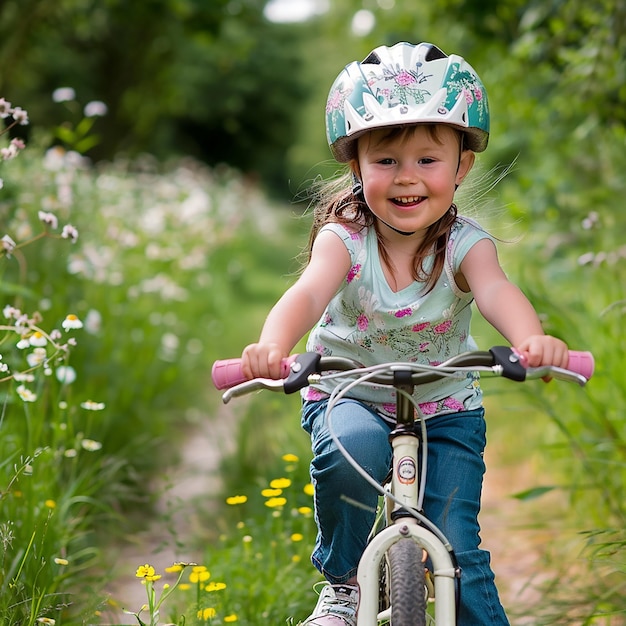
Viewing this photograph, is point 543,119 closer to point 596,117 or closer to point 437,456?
point 596,117

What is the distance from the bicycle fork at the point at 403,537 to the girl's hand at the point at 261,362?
1.09 feet

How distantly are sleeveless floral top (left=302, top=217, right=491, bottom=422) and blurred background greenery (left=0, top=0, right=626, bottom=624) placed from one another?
14.1 inches

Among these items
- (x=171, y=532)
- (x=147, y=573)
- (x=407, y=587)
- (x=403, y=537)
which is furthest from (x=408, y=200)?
(x=171, y=532)

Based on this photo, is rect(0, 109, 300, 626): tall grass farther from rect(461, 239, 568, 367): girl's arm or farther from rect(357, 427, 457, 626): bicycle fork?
rect(461, 239, 568, 367): girl's arm

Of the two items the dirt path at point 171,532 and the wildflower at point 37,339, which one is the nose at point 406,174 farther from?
the dirt path at point 171,532

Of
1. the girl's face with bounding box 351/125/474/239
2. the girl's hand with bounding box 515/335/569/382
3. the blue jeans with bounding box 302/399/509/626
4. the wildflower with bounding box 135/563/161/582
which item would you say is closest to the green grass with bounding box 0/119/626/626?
the wildflower with bounding box 135/563/161/582

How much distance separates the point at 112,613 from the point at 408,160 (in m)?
1.69

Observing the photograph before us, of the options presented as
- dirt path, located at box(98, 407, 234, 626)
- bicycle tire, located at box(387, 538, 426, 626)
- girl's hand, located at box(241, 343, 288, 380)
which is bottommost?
bicycle tire, located at box(387, 538, 426, 626)

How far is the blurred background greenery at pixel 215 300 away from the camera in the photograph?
3.01 m

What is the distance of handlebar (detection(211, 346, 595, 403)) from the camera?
6.23 ft

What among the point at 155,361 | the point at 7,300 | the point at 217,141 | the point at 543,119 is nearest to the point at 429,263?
the point at 7,300

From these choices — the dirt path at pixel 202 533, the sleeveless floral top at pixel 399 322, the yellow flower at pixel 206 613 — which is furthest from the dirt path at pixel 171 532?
the sleeveless floral top at pixel 399 322

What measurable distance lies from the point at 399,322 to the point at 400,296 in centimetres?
7

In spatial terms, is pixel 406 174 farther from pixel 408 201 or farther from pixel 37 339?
pixel 37 339
